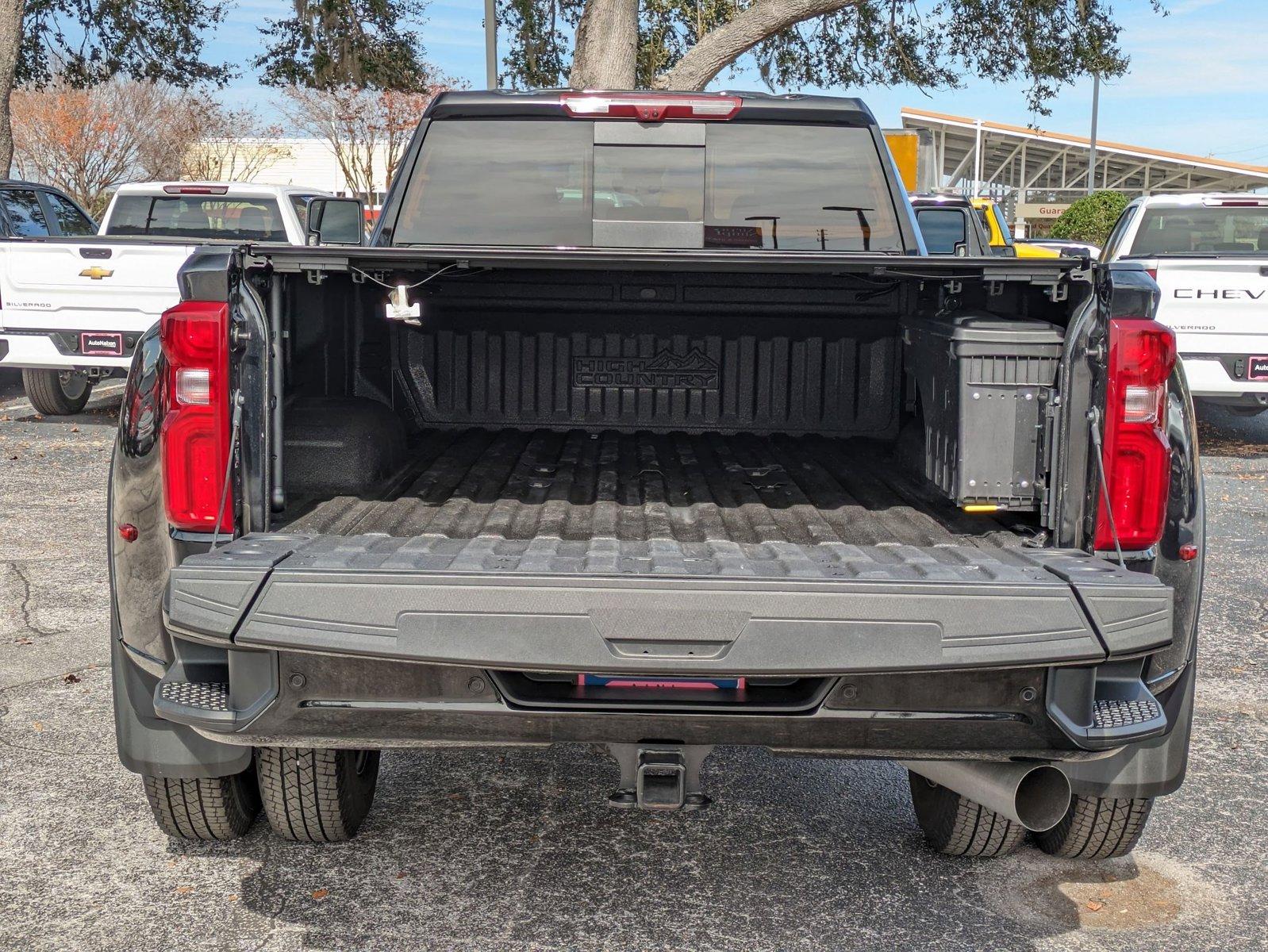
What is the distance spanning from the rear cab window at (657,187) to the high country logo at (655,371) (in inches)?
15.8

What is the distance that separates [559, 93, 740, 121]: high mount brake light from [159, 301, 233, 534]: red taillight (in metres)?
2.08

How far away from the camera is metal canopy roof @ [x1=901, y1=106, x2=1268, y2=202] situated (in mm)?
42656

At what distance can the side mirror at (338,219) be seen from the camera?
4.96 metres

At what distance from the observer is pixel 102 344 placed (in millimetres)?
10672

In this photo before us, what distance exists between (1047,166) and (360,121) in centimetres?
2316

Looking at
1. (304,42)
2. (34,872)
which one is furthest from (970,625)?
(304,42)

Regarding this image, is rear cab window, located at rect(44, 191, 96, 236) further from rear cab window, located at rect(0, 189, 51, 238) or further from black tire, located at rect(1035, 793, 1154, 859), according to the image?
black tire, located at rect(1035, 793, 1154, 859)

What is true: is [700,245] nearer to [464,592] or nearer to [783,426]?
[783,426]

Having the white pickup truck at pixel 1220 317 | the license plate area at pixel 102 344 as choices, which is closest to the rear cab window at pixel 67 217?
the license plate area at pixel 102 344

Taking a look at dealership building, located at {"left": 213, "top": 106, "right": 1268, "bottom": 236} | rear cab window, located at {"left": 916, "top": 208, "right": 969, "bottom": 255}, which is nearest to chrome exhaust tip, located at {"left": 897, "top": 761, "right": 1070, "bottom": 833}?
rear cab window, located at {"left": 916, "top": 208, "right": 969, "bottom": 255}

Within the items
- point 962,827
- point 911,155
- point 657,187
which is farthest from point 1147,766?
point 911,155

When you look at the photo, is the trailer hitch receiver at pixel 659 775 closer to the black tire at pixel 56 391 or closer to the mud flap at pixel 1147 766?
the mud flap at pixel 1147 766

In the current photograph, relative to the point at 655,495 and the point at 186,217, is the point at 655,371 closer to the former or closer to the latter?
the point at 655,495

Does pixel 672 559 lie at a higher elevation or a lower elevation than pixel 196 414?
Result: lower
